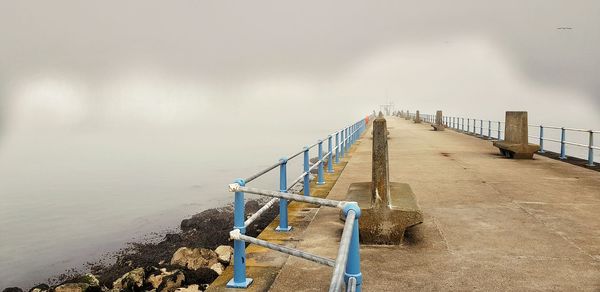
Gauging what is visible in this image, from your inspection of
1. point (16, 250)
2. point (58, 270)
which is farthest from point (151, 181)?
point (58, 270)

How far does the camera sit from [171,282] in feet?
25.2

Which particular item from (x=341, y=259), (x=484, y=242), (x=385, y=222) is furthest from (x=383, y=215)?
(x=341, y=259)

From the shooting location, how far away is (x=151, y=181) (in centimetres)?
5956

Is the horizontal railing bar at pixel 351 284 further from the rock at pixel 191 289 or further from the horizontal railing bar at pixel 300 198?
the rock at pixel 191 289

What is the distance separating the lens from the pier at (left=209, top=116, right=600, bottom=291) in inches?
175

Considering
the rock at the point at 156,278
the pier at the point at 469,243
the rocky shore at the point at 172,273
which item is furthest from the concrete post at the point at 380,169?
the rock at the point at 156,278

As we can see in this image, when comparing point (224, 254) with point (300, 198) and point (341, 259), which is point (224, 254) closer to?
point (300, 198)

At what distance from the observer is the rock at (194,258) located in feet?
30.5

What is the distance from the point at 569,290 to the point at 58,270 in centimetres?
2181

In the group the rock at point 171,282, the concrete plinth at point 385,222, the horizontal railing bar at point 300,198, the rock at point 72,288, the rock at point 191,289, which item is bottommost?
the rock at point 72,288

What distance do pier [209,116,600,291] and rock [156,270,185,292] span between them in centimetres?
216

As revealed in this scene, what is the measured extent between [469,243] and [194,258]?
19.7 feet

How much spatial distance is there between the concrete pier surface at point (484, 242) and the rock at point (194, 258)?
3007 millimetres

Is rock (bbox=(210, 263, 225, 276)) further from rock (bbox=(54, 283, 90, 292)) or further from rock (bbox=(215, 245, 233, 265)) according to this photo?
rock (bbox=(54, 283, 90, 292))
